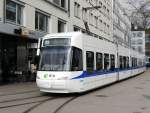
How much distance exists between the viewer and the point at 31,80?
25.8 m

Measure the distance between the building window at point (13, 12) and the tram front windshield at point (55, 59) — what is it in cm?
819

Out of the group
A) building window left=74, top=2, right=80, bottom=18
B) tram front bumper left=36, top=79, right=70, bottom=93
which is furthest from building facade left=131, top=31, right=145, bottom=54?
tram front bumper left=36, top=79, right=70, bottom=93

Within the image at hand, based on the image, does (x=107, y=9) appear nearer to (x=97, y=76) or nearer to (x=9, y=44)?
(x=9, y=44)

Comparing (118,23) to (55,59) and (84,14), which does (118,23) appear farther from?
(55,59)

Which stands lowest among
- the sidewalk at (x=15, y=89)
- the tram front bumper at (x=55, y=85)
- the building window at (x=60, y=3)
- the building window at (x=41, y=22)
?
the sidewalk at (x=15, y=89)

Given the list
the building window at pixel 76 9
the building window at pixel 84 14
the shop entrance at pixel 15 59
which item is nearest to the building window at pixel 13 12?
the shop entrance at pixel 15 59

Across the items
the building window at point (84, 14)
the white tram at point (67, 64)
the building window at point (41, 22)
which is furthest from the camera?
the building window at point (84, 14)

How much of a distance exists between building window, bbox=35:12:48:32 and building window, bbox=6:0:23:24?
266 centimetres

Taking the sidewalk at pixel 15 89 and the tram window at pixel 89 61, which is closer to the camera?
the tram window at pixel 89 61

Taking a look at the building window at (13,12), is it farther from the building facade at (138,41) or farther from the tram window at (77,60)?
the building facade at (138,41)

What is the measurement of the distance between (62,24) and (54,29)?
277 cm

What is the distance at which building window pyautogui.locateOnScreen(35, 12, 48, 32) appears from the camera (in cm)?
2762

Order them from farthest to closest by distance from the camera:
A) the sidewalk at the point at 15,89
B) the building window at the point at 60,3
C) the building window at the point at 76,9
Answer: the building window at the point at 76,9
the building window at the point at 60,3
the sidewalk at the point at 15,89

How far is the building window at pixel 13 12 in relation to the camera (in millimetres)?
23156
